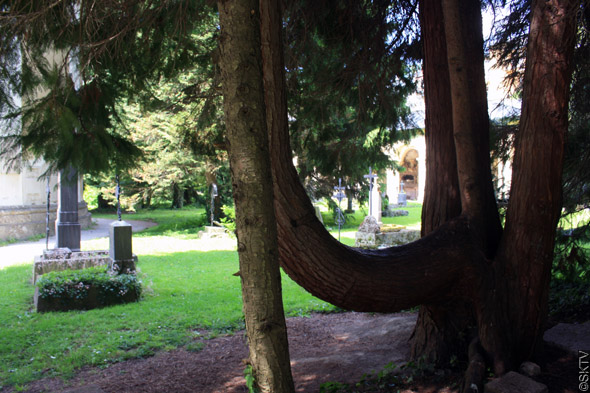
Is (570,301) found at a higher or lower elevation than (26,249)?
lower

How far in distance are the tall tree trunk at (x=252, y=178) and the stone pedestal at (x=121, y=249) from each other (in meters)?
7.65

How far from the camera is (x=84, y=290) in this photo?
8.34 metres

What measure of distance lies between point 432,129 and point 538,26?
1352 mm

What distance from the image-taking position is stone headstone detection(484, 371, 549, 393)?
340cm

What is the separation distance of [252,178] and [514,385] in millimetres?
2485

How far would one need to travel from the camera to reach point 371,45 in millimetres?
5973

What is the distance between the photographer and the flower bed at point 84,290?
810 centimetres

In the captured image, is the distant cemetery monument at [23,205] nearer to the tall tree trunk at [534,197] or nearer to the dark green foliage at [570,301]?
the dark green foliage at [570,301]

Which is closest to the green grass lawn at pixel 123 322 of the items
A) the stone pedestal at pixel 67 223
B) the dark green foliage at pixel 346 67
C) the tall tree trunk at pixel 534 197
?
the stone pedestal at pixel 67 223

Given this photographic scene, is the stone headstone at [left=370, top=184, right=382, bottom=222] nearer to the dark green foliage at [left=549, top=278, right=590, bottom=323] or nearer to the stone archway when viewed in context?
the dark green foliage at [left=549, top=278, right=590, bottom=323]

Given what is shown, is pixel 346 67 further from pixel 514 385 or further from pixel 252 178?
pixel 514 385

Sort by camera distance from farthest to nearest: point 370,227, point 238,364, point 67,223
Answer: point 370,227
point 67,223
point 238,364

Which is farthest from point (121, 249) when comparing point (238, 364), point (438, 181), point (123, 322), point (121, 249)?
point (438, 181)

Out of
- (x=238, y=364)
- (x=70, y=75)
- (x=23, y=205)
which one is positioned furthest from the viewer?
(x=23, y=205)
